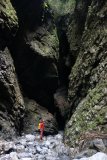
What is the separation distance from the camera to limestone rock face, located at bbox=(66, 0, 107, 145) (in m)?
15.6

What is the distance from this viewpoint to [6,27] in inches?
749

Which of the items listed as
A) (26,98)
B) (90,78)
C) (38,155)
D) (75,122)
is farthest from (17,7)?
(38,155)

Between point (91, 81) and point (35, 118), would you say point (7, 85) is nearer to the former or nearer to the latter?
point (35, 118)

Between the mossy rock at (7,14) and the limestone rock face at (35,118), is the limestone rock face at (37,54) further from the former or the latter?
the mossy rock at (7,14)

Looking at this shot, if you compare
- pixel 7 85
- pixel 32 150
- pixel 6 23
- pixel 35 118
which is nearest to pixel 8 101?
pixel 7 85

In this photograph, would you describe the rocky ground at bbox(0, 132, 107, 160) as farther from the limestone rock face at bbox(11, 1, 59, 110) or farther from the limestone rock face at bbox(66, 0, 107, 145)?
the limestone rock face at bbox(11, 1, 59, 110)

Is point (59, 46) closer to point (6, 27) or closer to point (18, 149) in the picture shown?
point (6, 27)

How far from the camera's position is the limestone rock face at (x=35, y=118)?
2192 centimetres

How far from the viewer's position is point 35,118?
2258 centimetres

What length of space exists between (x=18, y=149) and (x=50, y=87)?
10075 millimetres

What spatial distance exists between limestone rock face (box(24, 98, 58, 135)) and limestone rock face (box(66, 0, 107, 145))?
2402mm

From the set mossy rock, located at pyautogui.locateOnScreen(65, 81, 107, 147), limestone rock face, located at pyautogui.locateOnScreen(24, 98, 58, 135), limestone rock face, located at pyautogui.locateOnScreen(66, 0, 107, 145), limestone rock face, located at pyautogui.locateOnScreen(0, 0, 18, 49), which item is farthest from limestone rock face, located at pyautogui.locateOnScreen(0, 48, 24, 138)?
mossy rock, located at pyautogui.locateOnScreen(65, 81, 107, 147)

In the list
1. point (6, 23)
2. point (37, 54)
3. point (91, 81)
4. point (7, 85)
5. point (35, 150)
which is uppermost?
point (37, 54)

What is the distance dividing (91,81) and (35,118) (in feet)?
19.7
